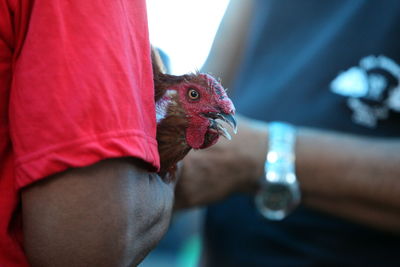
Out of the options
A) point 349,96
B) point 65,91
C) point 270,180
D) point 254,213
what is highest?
point 65,91

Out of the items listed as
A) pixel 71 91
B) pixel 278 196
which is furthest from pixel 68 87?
pixel 278 196

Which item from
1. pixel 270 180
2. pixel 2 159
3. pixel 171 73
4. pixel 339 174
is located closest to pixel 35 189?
pixel 2 159

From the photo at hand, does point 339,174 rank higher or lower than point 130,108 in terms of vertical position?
lower

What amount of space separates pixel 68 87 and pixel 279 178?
0.67 m

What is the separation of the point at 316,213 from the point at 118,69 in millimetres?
825

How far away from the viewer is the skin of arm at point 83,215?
0.34 metres

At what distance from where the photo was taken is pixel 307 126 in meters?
1.09

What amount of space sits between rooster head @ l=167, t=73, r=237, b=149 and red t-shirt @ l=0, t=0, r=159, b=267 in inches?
1.9

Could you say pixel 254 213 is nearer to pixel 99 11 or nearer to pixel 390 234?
pixel 390 234

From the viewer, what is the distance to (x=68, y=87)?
0.34 m

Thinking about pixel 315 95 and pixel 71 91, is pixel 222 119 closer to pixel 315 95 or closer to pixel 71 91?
pixel 71 91

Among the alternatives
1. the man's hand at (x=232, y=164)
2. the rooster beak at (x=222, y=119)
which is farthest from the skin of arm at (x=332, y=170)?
the rooster beak at (x=222, y=119)

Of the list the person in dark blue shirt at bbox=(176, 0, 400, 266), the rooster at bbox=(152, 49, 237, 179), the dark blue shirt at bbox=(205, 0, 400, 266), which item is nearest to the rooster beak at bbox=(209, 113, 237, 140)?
the rooster at bbox=(152, 49, 237, 179)

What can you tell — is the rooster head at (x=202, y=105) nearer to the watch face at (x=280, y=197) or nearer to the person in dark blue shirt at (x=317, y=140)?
the person in dark blue shirt at (x=317, y=140)
